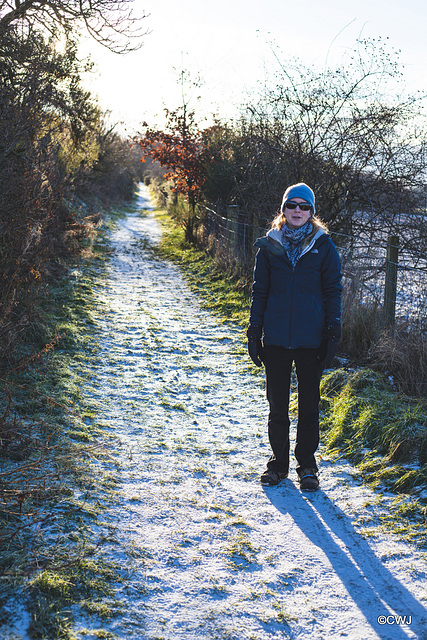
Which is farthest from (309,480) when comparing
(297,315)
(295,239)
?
(295,239)

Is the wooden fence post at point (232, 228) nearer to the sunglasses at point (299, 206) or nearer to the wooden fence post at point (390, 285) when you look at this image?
the wooden fence post at point (390, 285)

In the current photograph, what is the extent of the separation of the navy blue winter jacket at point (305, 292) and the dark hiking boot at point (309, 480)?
965mm

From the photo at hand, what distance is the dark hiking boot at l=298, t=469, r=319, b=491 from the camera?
4.02 meters

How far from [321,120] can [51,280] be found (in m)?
5.46

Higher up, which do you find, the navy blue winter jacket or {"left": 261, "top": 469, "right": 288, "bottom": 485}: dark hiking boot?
the navy blue winter jacket

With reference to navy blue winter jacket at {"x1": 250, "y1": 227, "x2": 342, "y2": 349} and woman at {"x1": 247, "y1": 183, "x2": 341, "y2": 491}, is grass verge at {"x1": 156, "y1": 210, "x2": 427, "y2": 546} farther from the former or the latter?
navy blue winter jacket at {"x1": 250, "y1": 227, "x2": 342, "y2": 349}

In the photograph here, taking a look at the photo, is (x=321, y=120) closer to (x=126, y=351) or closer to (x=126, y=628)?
(x=126, y=351)

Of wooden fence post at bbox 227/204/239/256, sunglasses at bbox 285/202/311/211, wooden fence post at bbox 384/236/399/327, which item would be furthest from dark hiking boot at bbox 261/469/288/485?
wooden fence post at bbox 227/204/239/256

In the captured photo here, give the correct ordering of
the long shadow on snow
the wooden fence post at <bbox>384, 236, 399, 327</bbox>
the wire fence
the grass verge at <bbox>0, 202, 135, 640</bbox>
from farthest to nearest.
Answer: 1. the wooden fence post at <bbox>384, 236, 399, 327</bbox>
2. the wire fence
3. the long shadow on snow
4. the grass verge at <bbox>0, 202, 135, 640</bbox>

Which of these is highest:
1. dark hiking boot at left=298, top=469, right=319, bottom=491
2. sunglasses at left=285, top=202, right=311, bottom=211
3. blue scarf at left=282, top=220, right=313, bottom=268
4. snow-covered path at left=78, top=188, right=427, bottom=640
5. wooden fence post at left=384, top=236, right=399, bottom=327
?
sunglasses at left=285, top=202, right=311, bottom=211

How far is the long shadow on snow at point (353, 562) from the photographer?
269 centimetres

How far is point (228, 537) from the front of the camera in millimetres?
3410

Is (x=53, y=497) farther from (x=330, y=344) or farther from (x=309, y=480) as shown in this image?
(x=330, y=344)

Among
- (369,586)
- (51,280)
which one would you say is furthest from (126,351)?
(369,586)
